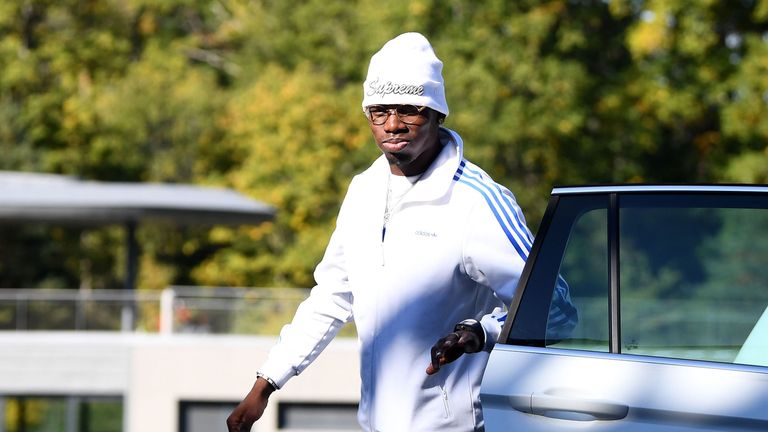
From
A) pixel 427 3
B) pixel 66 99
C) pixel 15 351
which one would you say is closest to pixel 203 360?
pixel 15 351

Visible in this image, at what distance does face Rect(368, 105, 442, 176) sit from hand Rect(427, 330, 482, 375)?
50 cm

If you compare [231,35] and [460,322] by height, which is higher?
[231,35]

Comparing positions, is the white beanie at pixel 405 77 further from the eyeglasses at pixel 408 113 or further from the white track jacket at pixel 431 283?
the white track jacket at pixel 431 283

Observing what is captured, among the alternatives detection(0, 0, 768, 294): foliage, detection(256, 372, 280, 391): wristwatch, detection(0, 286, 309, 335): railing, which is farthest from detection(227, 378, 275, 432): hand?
detection(0, 0, 768, 294): foliage

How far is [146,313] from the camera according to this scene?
23391mm

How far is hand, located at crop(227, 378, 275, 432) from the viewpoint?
4.04 metres

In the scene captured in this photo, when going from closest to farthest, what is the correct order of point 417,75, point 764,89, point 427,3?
point 417,75, point 764,89, point 427,3

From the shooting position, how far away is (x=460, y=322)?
12.3 feet

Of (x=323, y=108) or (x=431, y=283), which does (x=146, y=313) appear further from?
(x=431, y=283)

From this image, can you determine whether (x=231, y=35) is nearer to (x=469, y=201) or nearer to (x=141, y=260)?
(x=141, y=260)

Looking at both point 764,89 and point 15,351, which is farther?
point 764,89

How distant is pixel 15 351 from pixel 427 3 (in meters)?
11.0

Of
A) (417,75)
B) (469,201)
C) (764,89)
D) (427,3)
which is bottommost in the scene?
(469,201)

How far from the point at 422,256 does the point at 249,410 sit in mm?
661
